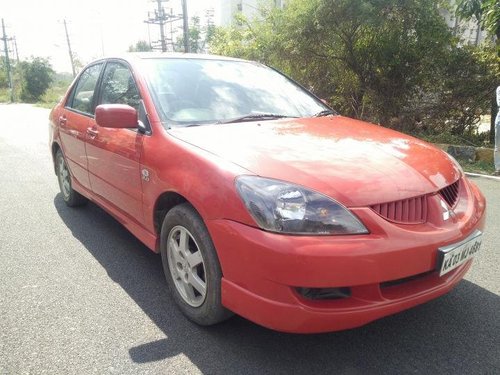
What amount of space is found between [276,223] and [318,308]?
0.42 metres

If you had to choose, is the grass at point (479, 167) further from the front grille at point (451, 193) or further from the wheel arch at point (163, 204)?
the wheel arch at point (163, 204)

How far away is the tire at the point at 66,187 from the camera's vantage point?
4656 millimetres

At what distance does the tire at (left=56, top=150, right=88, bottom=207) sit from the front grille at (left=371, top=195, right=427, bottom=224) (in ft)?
11.5

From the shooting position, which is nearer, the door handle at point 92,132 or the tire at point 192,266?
the tire at point 192,266

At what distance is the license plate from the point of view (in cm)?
210

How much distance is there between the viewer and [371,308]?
199 cm

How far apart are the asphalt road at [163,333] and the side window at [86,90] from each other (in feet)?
4.42

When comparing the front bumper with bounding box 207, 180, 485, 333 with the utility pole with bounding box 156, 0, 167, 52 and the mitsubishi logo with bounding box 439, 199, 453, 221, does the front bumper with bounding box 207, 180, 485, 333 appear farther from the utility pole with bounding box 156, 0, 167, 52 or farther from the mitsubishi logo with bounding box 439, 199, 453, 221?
the utility pole with bounding box 156, 0, 167, 52

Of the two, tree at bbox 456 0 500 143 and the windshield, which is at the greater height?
tree at bbox 456 0 500 143

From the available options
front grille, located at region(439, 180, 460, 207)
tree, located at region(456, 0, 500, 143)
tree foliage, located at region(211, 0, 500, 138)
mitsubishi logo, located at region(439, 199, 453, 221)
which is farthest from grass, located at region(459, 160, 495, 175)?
mitsubishi logo, located at region(439, 199, 453, 221)

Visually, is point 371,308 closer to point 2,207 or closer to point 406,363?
point 406,363

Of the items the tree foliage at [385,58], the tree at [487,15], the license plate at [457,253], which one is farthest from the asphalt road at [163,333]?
the tree foliage at [385,58]

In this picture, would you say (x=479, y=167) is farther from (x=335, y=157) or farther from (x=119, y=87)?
(x=119, y=87)

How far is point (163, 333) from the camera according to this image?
8.13 ft
